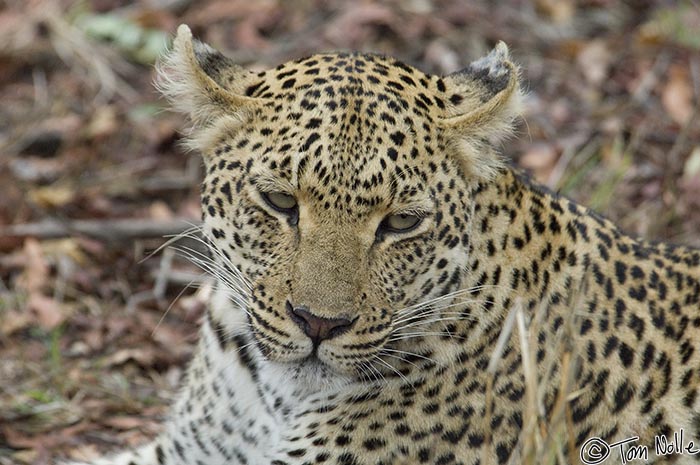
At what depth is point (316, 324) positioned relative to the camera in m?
5.76

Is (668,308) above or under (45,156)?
above

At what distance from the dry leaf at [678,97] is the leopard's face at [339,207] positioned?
23.5ft

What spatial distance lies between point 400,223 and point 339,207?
357 mm

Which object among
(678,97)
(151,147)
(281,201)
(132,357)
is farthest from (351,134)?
(678,97)

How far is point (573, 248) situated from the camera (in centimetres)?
659

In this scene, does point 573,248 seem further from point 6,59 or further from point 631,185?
point 6,59

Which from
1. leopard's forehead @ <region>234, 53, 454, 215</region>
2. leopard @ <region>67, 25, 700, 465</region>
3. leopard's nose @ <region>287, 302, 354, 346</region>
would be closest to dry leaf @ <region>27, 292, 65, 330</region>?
leopard @ <region>67, 25, 700, 465</region>

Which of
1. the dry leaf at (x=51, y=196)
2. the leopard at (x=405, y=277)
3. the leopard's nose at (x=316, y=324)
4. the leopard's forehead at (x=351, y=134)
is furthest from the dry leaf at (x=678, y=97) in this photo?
the leopard's nose at (x=316, y=324)

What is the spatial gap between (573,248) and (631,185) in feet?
18.1

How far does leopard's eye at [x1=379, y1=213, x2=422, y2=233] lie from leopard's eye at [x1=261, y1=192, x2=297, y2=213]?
0.46 meters

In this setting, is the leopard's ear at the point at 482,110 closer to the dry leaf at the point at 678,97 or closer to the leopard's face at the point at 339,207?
the leopard's face at the point at 339,207

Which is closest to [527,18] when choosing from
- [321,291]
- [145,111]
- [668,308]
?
[145,111]

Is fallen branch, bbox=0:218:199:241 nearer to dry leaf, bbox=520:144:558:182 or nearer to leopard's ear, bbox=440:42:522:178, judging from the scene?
dry leaf, bbox=520:144:558:182

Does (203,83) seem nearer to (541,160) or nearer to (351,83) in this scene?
(351,83)
